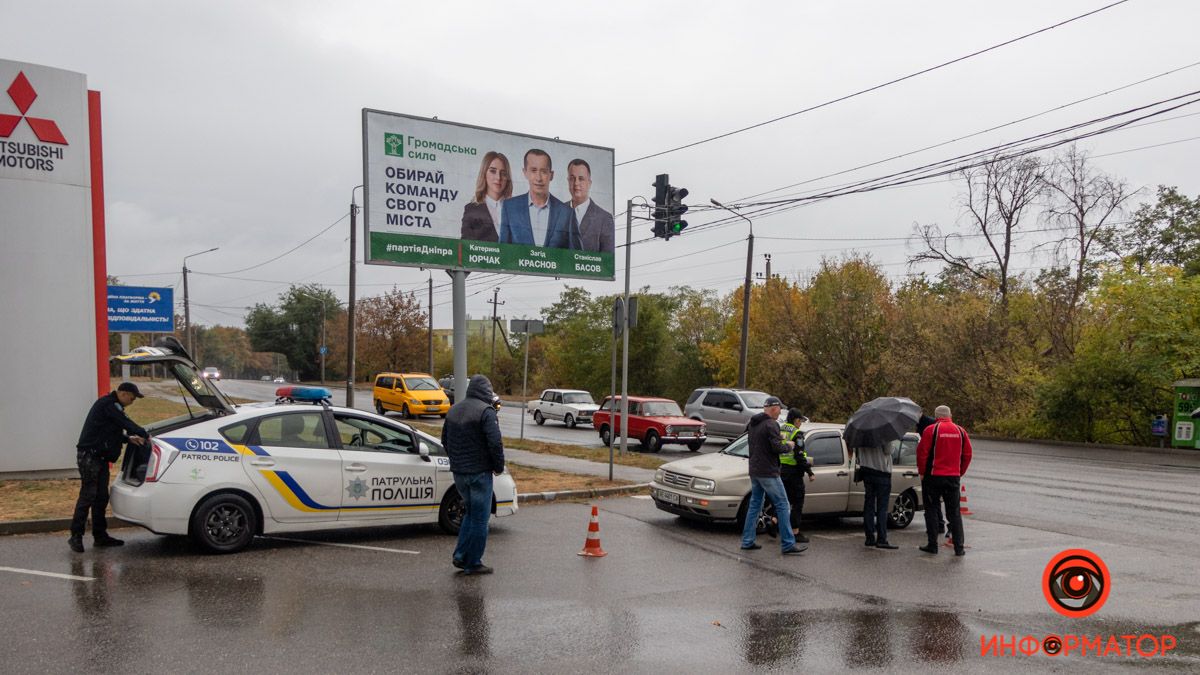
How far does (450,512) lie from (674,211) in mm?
9635

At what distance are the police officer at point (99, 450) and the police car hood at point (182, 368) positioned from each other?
0.90 meters

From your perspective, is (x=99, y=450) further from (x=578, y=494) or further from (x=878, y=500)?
(x=878, y=500)

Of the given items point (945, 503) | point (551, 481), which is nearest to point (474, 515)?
point (945, 503)

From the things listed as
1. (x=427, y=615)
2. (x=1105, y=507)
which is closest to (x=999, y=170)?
(x=1105, y=507)

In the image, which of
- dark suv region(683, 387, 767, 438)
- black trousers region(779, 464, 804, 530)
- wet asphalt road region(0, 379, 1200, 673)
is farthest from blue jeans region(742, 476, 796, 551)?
dark suv region(683, 387, 767, 438)

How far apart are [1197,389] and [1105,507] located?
1426 cm

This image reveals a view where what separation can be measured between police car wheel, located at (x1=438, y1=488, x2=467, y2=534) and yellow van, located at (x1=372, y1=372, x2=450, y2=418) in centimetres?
2322

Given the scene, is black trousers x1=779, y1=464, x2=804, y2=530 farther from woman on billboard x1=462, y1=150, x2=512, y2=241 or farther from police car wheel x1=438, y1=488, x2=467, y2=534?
woman on billboard x1=462, y1=150, x2=512, y2=241

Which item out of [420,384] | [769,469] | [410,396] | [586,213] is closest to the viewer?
[769,469]

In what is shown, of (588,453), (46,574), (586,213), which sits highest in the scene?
(586,213)

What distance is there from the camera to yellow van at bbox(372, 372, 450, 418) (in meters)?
33.4

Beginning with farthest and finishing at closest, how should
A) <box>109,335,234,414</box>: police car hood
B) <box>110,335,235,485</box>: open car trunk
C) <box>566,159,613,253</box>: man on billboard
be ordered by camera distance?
<box>566,159,613,253</box>: man on billboard, <box>109,335,234,414</box>: police car hood, <box>110,335,235,485</box>: open car trunk

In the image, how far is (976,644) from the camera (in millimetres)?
6309

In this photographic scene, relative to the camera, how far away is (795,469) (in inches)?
392
